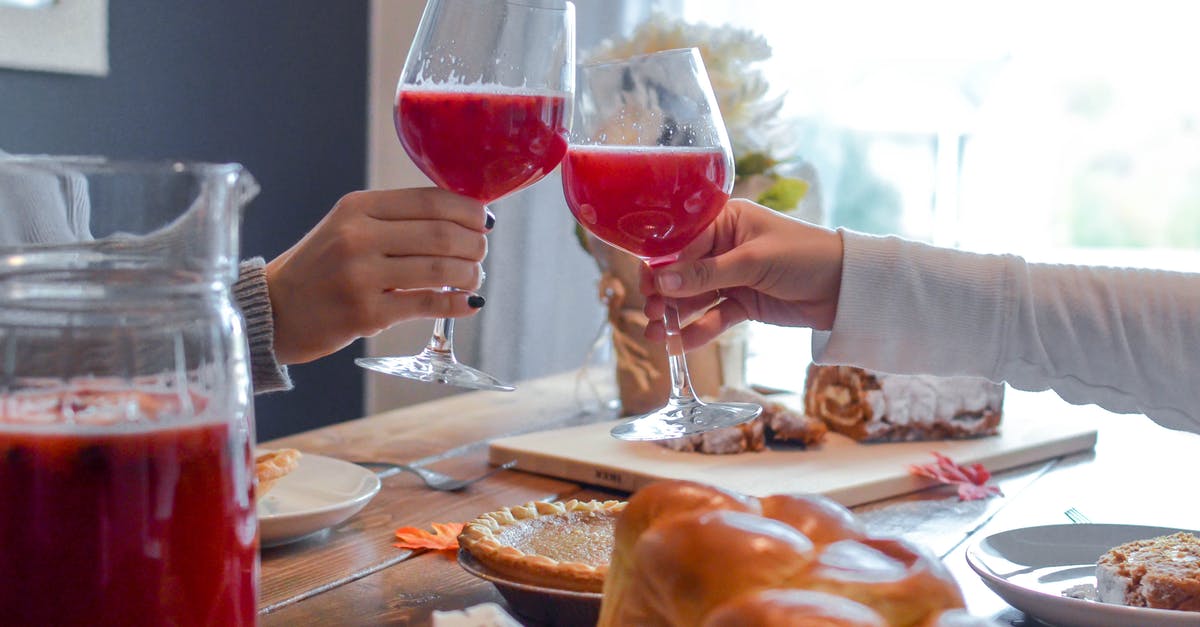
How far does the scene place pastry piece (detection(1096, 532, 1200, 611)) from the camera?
2.81 feet

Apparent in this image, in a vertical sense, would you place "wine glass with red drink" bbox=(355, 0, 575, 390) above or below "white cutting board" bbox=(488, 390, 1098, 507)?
above

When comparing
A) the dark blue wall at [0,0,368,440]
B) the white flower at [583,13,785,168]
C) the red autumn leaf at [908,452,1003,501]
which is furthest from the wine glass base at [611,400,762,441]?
the dark blue wall at [0,0,368,440]

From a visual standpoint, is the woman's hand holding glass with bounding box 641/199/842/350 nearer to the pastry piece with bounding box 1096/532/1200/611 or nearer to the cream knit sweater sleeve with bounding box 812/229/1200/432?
the cream knit sweater sleeve with bounding box 812/229/1200/432

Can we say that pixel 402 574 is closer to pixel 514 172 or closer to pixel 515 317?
pixel 514 172

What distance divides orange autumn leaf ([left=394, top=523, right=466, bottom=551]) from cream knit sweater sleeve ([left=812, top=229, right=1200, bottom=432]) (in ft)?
1.65

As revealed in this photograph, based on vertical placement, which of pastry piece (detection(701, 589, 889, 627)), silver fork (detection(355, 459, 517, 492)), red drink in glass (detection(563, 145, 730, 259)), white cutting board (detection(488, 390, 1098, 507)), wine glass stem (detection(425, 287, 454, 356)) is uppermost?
red drink in glass (detection(563, 145, 730, 259))

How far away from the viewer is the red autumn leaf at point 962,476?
4.70ft

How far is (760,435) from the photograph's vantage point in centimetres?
A: 159

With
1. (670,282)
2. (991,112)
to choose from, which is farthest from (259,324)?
(991,112)

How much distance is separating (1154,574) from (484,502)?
2.39 ft

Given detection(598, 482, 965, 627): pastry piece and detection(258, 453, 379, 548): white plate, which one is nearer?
detection(598, 482, 965, 627): pastry piece

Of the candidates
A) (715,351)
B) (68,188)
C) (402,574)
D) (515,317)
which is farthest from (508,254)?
(68,188)

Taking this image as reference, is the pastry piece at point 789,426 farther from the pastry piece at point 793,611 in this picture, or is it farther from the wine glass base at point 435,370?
the pastry piece at point 793,611

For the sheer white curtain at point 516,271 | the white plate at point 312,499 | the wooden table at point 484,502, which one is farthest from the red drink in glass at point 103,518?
the sheer white curtain at point 516,271
